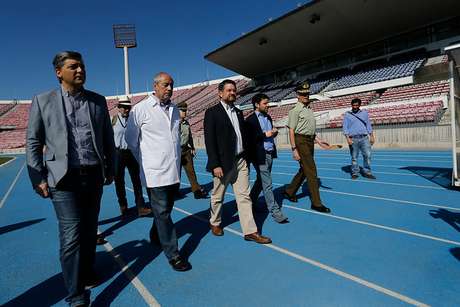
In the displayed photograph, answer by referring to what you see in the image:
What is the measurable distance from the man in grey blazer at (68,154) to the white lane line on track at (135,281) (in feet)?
1.41

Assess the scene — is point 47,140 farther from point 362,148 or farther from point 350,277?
point 362,148

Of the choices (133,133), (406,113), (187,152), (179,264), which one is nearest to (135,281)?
(179,264)

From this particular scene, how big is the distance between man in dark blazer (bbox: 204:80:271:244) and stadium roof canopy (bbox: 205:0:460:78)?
82.8ft

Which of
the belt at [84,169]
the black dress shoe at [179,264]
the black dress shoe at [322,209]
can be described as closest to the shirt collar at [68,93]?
the belt at [84,169]

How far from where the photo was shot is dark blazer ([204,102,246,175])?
3.77m

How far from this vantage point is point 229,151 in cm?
379

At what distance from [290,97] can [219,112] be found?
3035 centimetres

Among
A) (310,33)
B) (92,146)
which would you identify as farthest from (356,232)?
(310,33)

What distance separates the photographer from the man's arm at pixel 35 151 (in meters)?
2.36

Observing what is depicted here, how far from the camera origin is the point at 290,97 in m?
33.0

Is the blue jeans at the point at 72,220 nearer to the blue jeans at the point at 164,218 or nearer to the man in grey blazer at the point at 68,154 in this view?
the man in grey blazer at the point at 68,154

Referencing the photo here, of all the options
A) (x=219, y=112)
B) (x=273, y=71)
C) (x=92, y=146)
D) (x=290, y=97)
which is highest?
(x=273, y=71)

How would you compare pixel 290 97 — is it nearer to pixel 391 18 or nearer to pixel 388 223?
pixel 391 18

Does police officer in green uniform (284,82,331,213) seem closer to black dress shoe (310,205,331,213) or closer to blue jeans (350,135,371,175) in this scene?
black dress shoe (310,205,331,213)
